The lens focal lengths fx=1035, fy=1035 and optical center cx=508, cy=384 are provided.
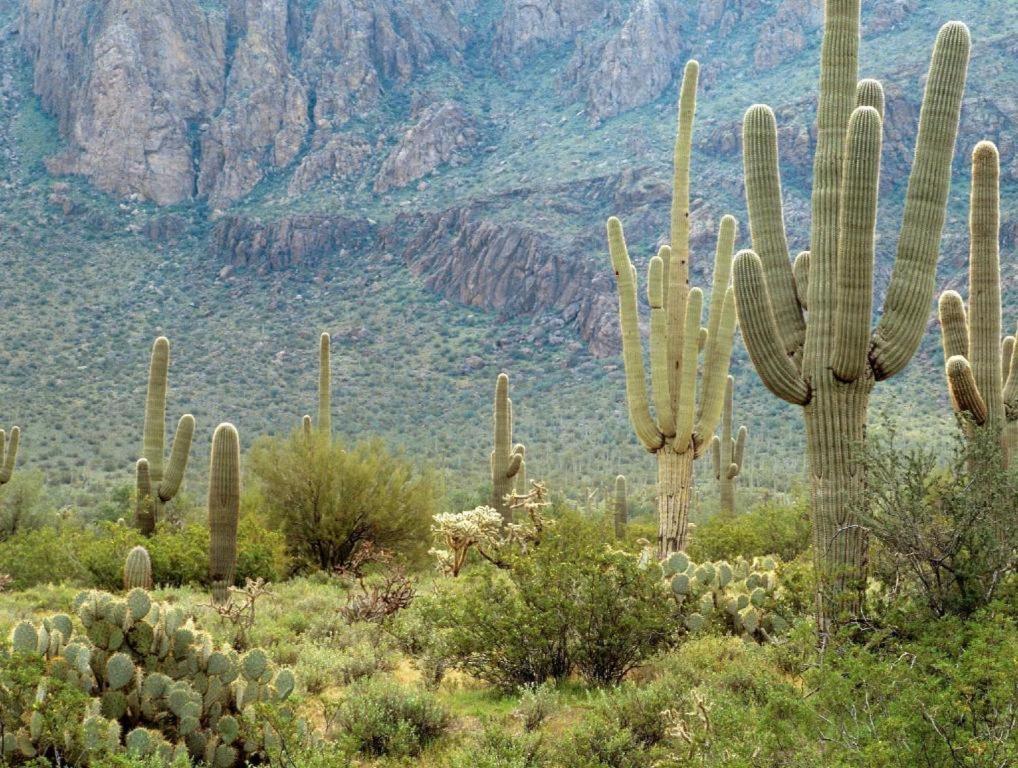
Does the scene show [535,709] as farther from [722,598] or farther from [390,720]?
[722,598]

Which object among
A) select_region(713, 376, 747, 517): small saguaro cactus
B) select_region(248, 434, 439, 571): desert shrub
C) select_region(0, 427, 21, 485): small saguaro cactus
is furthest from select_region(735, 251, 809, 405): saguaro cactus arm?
select_region(0, 427, 21, 485): small saguaro cactus

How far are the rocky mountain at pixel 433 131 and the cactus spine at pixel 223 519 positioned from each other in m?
36.1

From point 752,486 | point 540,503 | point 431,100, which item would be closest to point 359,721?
point 540,503

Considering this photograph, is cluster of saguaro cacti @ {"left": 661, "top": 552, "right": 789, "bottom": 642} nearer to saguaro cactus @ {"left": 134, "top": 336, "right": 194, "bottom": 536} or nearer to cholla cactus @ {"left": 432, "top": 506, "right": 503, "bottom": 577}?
cholla cactus @ {"left": 432, "top": 506, "right": 503, "bottom": 577}

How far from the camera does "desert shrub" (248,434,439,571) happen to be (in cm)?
1602

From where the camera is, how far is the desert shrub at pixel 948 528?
689 cm

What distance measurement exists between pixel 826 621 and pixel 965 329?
5.17 m

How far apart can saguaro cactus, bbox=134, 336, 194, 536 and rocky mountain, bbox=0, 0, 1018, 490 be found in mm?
33019

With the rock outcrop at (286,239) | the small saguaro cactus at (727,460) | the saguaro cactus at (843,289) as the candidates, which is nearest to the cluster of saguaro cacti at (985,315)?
the saguaro cactus at (843,289)

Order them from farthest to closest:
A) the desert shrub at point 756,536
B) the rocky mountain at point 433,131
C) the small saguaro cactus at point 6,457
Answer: the rocky mountain at point 433,131
the small saguaro cactus at point 6,457
the desert shrub at point 756,536

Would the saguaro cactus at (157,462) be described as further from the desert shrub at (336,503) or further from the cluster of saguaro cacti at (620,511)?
the cluster of saguaro cacti at (620,511)

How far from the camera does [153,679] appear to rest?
556cm

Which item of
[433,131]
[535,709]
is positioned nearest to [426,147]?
[433,131]

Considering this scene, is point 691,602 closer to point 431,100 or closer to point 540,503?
point 540,503
